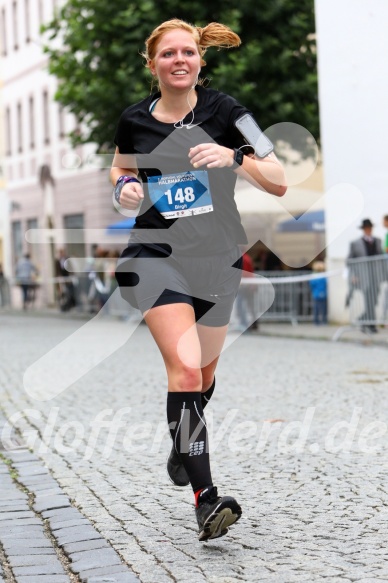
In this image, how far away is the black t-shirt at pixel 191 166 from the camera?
4812mm

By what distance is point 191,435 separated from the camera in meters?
4.66

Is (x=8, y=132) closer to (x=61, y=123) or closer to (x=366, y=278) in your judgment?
(x=61, y=123)

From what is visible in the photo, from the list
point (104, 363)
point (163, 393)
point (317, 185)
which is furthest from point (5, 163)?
point (163, 393)

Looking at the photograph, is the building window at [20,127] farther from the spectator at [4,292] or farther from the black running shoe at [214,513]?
the black running shoe at [214,513]

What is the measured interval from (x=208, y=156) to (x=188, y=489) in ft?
6.86

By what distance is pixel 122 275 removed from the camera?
16.1 ft

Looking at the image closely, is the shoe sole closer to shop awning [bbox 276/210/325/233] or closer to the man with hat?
the man with hat

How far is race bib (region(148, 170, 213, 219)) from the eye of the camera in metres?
4.78

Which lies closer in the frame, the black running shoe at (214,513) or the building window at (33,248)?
the black running shoe at (214,513)

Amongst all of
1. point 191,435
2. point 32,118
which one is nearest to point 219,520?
point 191,435

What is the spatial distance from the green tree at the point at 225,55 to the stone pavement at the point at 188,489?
13455 millimetres

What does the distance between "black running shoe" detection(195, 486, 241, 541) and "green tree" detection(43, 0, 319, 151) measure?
66.4ft

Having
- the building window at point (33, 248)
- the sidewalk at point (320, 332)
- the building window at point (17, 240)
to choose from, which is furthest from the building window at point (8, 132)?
the sidewalk at point (320, 332)

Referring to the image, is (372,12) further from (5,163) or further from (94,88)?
(5,163)
